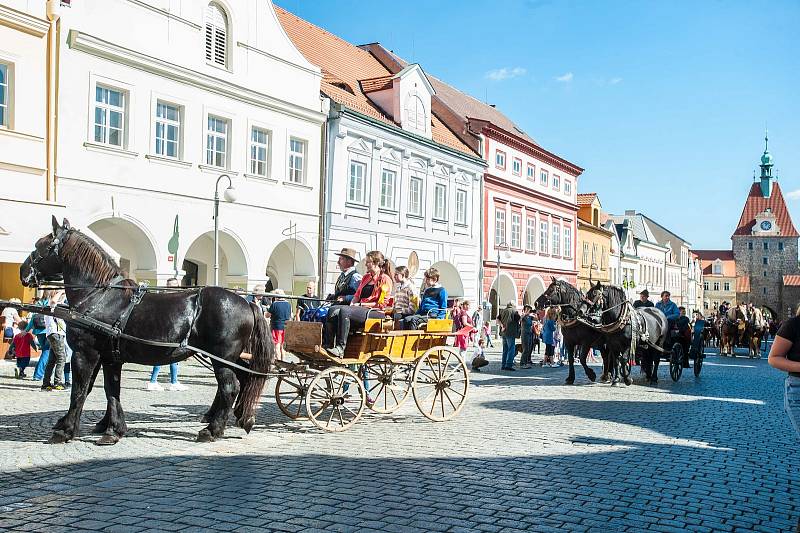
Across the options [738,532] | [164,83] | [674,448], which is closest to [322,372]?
[674,448]

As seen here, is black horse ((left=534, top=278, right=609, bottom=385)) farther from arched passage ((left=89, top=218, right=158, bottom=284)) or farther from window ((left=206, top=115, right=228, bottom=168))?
window ((left=206, top=115, right=228, bottom=168))

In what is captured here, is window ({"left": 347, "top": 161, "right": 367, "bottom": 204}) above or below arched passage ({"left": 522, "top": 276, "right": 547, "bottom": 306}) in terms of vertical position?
above

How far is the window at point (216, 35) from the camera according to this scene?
19.9 meters

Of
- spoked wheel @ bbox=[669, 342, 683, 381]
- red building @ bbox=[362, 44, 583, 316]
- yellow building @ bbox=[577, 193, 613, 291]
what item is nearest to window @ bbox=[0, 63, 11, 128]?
spoked wheel @ bbox=[669, 342, 683, 381]

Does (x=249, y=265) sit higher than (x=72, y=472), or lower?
higher

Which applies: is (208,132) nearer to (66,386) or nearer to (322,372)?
(66,386)

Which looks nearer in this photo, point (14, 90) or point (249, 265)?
point (14, 90)

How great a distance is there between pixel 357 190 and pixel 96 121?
31.5 ft

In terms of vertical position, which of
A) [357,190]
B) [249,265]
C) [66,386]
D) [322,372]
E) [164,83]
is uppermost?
[164,83]

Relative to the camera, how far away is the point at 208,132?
19750 millimetres

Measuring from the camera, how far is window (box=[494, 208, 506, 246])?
3431 cm

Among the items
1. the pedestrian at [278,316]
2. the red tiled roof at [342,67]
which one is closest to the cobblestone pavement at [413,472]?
the pedestrian at [278,316]

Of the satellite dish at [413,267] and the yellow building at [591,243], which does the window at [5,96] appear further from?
the yellow building at [591,243]

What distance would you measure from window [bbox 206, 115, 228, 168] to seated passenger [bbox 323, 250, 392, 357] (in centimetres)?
1154
